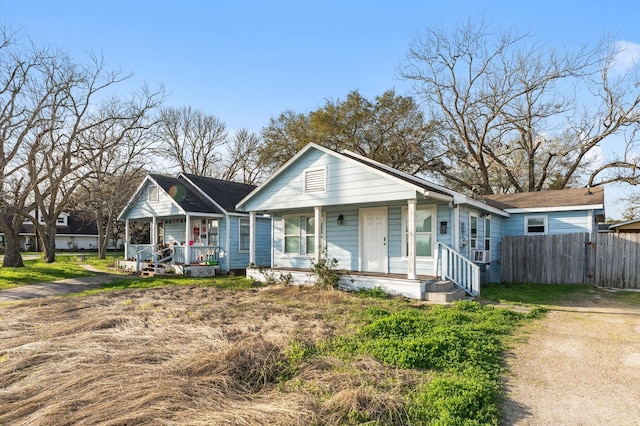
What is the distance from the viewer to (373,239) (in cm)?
1220

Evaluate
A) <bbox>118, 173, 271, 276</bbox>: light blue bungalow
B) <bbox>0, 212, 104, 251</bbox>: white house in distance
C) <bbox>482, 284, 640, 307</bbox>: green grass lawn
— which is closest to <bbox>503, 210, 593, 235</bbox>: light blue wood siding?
<bbox>482, 284, 640, 307</bbox>: green grass lawn

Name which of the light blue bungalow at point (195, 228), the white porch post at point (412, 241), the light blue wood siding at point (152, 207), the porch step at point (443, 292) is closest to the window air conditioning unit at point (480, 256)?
the porch step at point (443, 292)

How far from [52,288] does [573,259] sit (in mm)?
17467

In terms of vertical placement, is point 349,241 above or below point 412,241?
below

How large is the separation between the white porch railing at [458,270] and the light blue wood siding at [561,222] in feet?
20.5

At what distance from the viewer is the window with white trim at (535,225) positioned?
579 inches

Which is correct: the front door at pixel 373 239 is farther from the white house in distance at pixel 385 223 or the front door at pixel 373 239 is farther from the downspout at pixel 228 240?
the downspout at pixel 228 240

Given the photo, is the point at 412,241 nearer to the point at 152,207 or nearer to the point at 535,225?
the point at 535,225

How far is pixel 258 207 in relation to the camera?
1342 centimetres

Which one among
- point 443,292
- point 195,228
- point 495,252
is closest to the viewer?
point 443,292

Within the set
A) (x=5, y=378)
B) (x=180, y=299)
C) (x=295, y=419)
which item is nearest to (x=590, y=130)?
(x=180, y=299)

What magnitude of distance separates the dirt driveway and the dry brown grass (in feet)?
4.02

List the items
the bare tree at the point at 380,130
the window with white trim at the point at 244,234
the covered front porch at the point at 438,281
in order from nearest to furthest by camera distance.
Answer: the covered front porch at the point at 438,281
the window with white trim at the point at 244,234
the bare tree at the point at 380,130

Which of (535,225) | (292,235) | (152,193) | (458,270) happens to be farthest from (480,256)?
(152,193)
